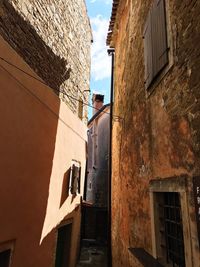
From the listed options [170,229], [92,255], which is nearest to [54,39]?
[170,229]

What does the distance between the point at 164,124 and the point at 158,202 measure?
1198mm

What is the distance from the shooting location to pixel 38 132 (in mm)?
5270

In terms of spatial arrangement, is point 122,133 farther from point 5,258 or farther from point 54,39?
point 5,258

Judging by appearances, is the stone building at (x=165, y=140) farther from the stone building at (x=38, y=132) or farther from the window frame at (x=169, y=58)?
the stone building at (x=38, y=132)

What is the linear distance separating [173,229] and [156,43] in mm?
2824

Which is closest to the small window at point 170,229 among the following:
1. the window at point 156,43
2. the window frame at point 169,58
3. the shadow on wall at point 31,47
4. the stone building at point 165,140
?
the stone building at point 165,140

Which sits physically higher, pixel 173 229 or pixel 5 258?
pixel 173 229

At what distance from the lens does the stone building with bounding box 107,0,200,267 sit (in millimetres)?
2787

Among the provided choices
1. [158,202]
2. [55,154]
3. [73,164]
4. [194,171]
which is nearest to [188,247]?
[194,171]

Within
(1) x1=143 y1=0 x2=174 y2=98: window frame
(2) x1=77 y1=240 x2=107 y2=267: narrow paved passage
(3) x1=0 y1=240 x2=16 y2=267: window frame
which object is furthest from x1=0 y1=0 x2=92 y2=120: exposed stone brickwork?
(2) x1=77 y1=240 x2=107 y2=267: narrow paved passage

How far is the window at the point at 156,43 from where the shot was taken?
3.73 metres

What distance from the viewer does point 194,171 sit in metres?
2.68

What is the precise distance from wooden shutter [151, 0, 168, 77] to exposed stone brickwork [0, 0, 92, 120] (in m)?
2.53

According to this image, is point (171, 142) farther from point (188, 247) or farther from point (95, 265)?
point (95, 265)
